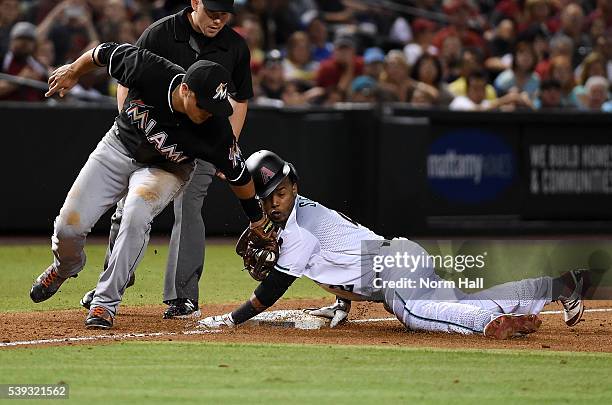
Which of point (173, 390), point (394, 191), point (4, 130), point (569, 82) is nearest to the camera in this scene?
point (173, 390)

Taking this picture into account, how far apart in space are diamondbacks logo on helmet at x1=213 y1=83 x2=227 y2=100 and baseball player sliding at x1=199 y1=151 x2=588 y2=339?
65 centimetres

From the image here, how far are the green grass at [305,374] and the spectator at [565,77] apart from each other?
10.3m

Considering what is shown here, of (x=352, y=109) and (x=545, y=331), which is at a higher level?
(x=352, y=109)

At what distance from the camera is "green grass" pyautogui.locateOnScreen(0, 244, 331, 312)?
949 cm

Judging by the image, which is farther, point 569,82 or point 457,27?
point 457,27

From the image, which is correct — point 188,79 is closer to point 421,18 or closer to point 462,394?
point 462,394

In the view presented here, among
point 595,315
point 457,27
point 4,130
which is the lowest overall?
point 595,315

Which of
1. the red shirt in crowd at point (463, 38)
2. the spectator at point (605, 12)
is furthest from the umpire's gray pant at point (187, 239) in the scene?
the spectator at point (605, 12)

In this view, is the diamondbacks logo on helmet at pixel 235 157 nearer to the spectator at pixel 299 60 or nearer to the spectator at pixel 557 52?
the spectator at pixel 299 60

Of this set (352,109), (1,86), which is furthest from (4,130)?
(352,109)

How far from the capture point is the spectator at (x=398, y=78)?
1608cm

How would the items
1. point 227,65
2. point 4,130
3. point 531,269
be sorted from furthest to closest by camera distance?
point 4,130 → point 531,269 → point 227,65

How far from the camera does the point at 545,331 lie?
26.3ft

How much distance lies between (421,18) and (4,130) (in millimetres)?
8595
